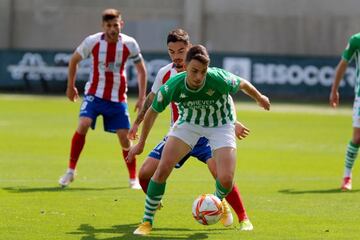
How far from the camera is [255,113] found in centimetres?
2903

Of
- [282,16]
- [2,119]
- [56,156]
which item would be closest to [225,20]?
[282,16]

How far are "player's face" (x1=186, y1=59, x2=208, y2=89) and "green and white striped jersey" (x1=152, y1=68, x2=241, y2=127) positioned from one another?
0.34 feet

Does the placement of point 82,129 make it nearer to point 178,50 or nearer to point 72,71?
point 72,71

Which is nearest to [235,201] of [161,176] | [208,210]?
[208,210]

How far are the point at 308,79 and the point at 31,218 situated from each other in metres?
26.7

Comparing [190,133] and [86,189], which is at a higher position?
[190,133]

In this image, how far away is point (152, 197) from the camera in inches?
373

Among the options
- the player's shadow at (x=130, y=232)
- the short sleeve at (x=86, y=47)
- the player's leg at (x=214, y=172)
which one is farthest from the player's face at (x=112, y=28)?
the player's shadow at (x=130, y=232)

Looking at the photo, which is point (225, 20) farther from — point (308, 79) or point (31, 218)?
point (31, 218)

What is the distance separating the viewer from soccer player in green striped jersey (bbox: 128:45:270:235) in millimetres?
9312

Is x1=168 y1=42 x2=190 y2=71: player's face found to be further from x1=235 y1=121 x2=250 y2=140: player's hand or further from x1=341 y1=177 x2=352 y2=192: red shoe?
x1=341 y1=177 x2=352 y2=192: red shoe

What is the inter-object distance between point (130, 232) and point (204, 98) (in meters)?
1.46

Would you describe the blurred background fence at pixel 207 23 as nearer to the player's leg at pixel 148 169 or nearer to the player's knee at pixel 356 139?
the player's knee at pixel 356 139

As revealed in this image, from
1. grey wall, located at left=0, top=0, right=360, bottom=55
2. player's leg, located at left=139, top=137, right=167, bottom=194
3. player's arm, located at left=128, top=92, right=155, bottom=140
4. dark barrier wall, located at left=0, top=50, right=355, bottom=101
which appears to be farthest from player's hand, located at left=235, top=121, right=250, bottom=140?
grey wall, located at left=0, top=0, right=360, bottom=55
